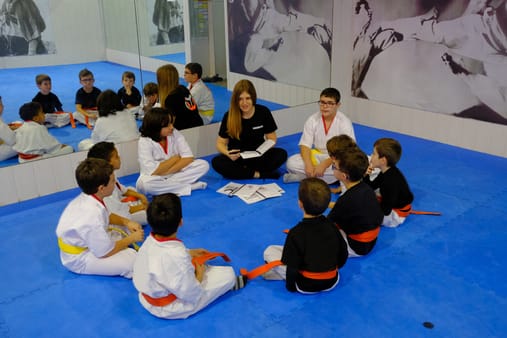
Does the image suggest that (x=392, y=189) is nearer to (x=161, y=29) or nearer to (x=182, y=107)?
(x=182, y=107)

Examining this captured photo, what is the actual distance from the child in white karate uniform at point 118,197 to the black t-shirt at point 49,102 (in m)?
1.51

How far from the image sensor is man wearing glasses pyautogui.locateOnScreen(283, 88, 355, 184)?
4625mm

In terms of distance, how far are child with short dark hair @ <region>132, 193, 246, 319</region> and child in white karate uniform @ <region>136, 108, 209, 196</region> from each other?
1726 millimetres

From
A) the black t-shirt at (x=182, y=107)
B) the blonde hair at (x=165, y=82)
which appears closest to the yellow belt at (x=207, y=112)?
the black t-shirt at (x=182, y=107)

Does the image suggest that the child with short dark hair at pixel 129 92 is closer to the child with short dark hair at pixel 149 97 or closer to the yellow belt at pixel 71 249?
the child with short dark hair at pixel 149 97

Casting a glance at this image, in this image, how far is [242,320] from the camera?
2793 millimetres

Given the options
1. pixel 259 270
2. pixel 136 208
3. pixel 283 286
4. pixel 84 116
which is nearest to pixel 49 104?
pixel 84 116

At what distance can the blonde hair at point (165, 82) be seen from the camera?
5.32 meters

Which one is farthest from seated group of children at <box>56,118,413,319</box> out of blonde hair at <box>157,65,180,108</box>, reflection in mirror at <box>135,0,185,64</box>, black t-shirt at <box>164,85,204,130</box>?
reflection in mirror at <box>135,0,185,64</box>

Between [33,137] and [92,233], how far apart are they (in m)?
2.10

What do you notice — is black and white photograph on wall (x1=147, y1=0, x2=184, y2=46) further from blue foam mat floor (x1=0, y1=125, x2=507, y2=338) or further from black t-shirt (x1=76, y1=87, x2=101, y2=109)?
blue foam mat floor (x1=0, y1=125, x2=507, y2=338)

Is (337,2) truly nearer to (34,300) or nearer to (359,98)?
(359,98)

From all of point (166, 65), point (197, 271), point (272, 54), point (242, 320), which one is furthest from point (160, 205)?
point (272, 54)

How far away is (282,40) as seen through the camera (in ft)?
22.8
